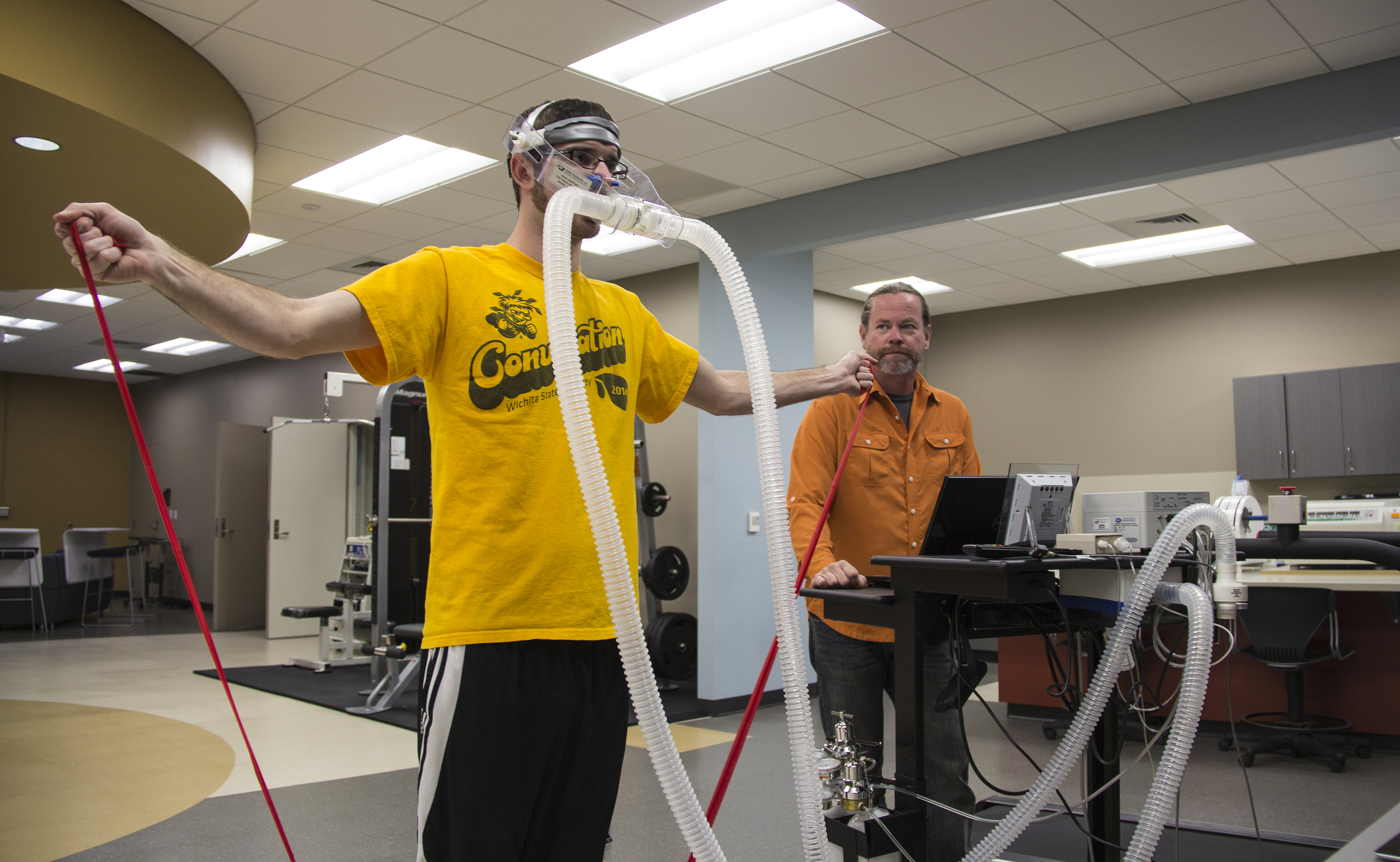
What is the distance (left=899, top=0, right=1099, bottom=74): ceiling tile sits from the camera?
3.71m

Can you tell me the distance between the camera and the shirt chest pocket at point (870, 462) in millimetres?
2375

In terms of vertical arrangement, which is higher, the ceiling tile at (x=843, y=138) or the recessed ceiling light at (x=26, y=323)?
the ceiling tile at (x=843, y=138)

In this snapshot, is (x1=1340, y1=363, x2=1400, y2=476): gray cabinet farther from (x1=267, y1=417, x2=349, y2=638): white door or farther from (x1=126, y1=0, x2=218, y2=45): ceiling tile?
(x1=267, y1=417, x2=349, y2=638): white door

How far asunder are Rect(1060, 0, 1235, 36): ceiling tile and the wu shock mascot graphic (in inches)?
123

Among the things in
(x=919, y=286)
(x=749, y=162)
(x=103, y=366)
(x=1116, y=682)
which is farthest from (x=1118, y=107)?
(x=103, y=366)

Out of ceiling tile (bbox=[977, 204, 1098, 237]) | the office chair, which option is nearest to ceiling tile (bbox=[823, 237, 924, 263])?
ceiling tile (bbox=[977, 204, 1098, 237])

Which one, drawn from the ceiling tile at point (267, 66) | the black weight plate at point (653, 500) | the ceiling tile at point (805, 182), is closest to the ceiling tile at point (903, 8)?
the ceiling tile at point (805, 182)

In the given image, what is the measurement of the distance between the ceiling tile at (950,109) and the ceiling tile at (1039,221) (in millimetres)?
1378

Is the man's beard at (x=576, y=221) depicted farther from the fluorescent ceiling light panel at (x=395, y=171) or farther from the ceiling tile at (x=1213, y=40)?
the fluorescent ceiling light panel at (x=395, y=171)

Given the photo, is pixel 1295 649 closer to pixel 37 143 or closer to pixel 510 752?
pixel 510 752

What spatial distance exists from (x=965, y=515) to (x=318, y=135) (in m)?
4.15

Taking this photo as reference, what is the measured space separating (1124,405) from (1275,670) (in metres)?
3.46

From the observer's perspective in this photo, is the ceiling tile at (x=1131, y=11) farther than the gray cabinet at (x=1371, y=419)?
No

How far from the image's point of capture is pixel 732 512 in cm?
605
